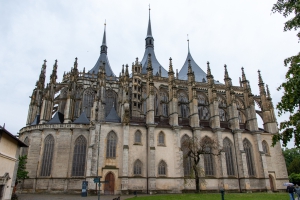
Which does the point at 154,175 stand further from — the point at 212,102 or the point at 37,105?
the point at 37,105

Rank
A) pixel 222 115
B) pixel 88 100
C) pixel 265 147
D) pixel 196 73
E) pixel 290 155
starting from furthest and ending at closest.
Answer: pixel 290 155 < pixel 196 73 < pixel 222 115 < pixel 88 100 < pixel 265 147

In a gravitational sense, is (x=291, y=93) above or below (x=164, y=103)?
below

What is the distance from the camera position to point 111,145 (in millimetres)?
29359

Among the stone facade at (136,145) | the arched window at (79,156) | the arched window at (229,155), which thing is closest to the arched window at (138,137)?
the stone facade at (136,145)

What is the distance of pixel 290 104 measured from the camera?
310 inches

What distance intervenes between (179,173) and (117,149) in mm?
8286

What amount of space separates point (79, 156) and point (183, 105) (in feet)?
63.0

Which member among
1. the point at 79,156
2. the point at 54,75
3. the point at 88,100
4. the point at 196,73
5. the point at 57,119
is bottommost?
the point at 79,156

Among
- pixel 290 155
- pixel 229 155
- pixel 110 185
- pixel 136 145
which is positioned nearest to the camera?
pixel 110 185

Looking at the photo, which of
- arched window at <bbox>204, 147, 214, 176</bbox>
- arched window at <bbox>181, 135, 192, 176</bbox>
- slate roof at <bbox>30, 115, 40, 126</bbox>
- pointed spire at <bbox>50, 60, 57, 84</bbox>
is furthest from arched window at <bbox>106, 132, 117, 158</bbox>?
pointed spire at <bbox>50, 60, 57, 84</bbox>

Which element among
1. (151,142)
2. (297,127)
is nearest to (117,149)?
(151,142)

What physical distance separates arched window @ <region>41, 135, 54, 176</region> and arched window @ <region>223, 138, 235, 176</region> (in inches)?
921

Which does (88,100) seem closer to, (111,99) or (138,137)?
(111,99)

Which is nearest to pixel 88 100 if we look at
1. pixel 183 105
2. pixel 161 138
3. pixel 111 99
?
pixel 111 99
